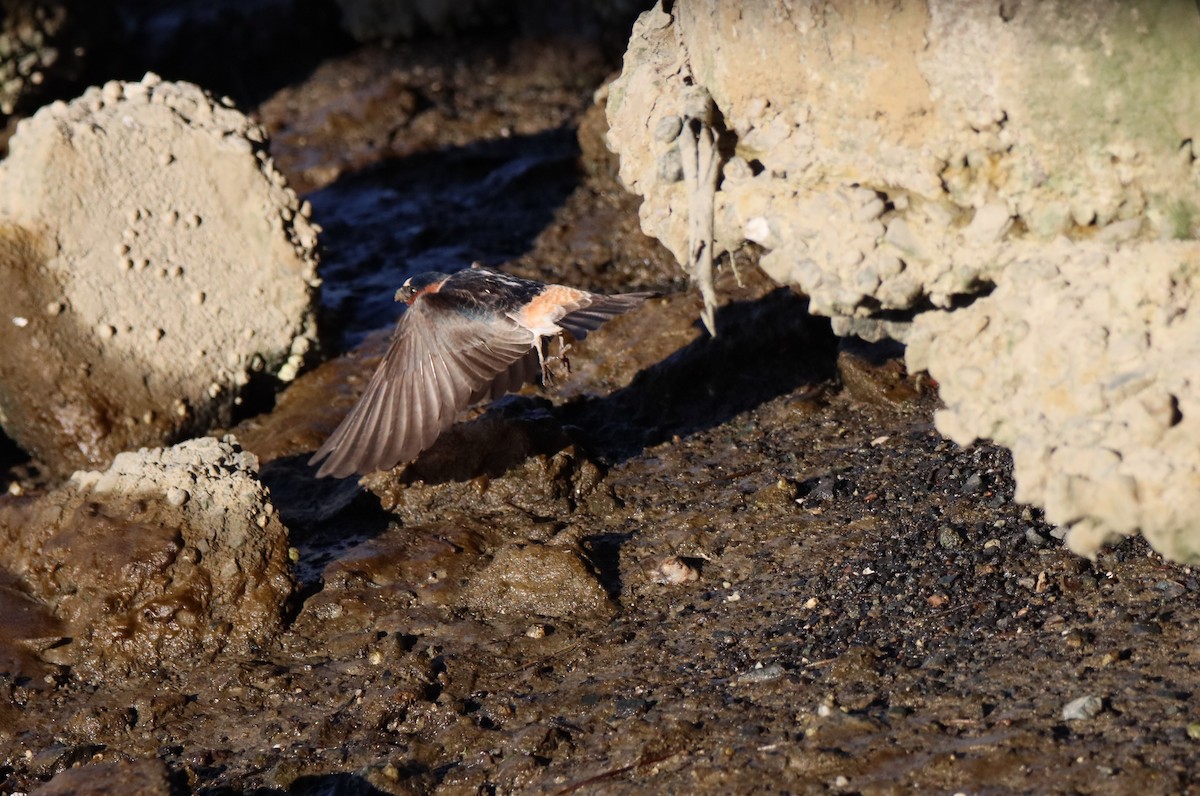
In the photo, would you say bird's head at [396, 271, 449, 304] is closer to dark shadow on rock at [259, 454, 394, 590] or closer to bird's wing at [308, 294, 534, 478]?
bird's wing at [308, 294, 534, 478]

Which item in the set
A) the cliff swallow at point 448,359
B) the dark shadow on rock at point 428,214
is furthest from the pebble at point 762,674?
the dark shadow on rock at point 428,214

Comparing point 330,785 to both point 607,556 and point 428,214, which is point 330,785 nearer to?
point 607,556

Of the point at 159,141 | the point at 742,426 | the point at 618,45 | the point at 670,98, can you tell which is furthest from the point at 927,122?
the point at 618,45

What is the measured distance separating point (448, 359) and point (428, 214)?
9.25 feet

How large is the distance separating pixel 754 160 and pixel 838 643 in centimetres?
124

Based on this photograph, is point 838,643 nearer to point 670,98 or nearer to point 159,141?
→ point 670,98

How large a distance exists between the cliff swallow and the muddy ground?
1.10 feet

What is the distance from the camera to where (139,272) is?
5.64 metres

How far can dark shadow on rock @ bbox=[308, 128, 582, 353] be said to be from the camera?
6.70 m

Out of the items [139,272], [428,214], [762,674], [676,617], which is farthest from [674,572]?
[428,214]

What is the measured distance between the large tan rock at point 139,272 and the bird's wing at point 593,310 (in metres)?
1.37

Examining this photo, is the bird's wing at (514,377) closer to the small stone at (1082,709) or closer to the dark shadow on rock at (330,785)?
the dark shadow on rock at (330,785)

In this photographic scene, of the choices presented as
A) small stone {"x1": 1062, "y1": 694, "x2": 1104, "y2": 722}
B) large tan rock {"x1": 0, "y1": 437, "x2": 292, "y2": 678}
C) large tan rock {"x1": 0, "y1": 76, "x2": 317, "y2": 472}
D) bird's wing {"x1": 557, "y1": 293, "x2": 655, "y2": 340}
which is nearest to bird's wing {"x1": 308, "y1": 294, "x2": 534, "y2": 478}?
bird's wing {"x1": 557, "y1": 293, "x2": 655, "y2": 340}

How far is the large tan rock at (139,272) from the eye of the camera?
18.2ft
